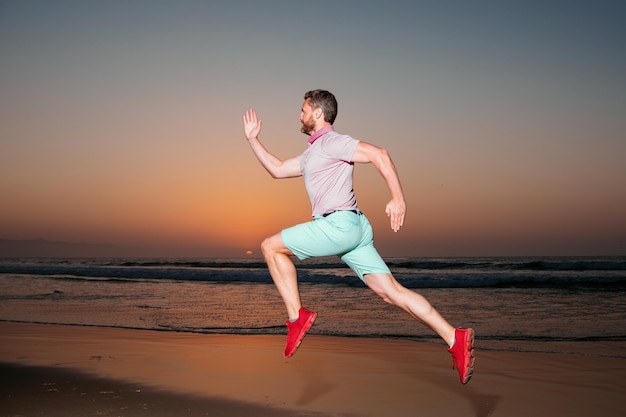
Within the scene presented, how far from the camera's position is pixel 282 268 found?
15.0ft

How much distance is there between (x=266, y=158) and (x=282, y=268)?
87 cm

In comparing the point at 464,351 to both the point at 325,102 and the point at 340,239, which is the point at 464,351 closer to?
the point at 340,239

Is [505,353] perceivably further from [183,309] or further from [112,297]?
[112,297]

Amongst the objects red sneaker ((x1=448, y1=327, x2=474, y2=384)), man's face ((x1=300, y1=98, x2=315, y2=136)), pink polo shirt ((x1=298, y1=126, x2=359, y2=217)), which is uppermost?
man's face ((x1=300, y1=98, x2=315, y2=136))

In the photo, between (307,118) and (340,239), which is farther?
(307,118)

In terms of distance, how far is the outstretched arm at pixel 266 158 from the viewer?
4668mm

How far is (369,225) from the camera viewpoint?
4.53m

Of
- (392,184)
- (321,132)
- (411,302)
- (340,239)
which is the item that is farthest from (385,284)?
(321,132)

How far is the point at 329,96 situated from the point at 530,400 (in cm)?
291

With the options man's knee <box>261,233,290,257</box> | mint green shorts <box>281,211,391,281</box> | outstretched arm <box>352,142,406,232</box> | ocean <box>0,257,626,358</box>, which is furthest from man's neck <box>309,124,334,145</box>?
ocean <box>0,257,626,358</box>

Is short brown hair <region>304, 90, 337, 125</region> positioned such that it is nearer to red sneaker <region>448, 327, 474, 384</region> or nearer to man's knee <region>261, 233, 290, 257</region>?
man's knee <region>261, 233, 290, 257</region>

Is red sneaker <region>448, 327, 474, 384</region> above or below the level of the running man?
below

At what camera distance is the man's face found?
14.6 ft

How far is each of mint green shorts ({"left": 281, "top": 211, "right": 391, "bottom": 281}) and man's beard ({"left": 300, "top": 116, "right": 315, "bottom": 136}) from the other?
632 millimetres
